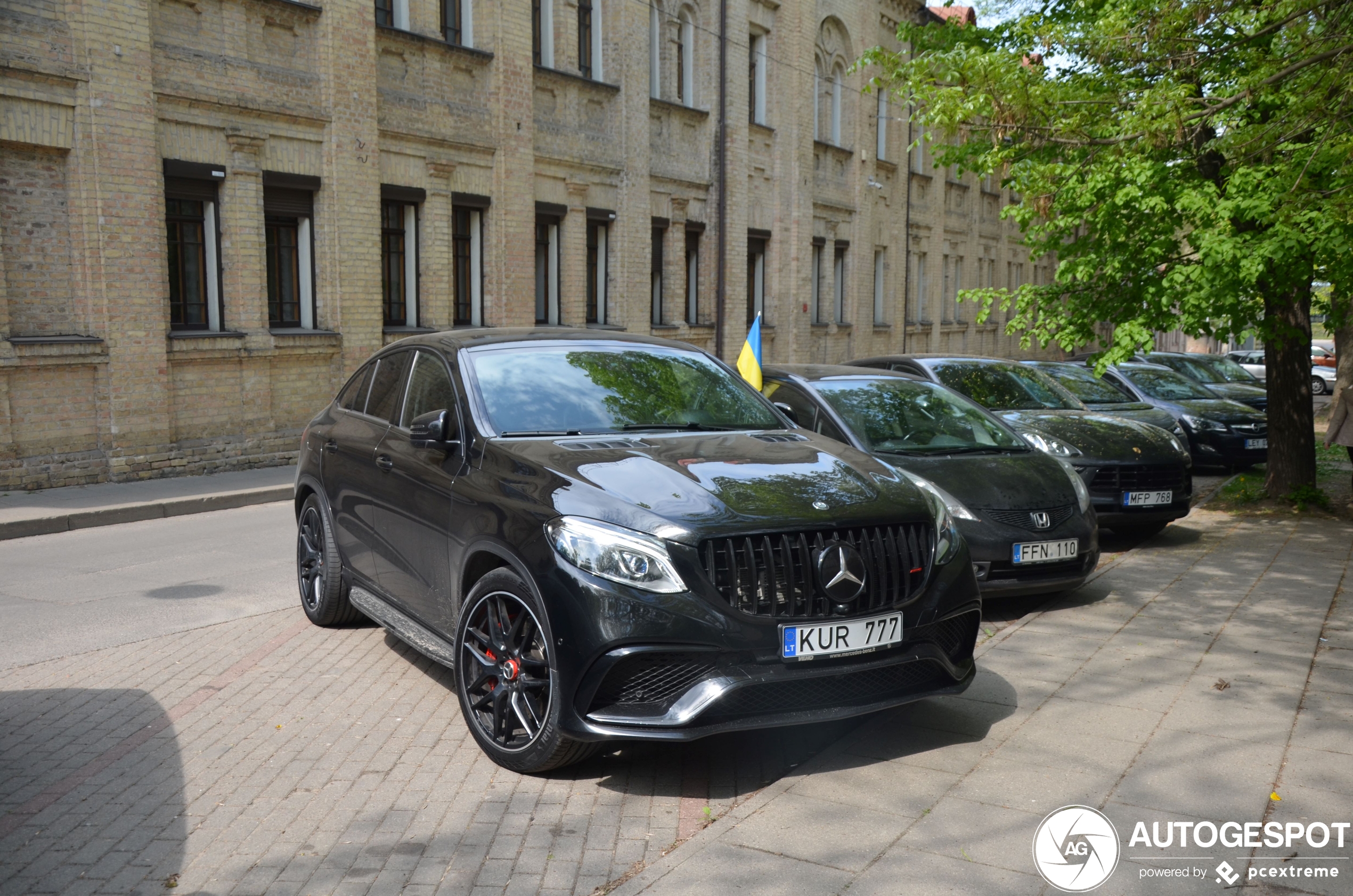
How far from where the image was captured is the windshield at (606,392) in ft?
18.0

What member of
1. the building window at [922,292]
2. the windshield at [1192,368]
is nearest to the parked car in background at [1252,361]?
the building window at [922,292]

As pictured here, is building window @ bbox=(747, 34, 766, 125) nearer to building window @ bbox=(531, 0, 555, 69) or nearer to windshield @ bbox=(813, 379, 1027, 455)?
building window @ bbox=(531, 0, 555, 69)

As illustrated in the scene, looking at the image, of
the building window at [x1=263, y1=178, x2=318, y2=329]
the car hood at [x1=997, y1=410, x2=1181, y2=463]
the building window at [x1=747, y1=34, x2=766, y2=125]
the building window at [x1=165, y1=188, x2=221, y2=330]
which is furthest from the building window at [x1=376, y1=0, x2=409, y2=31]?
the car hood at [x1=997, y1=410, x2=1181, y2=463]

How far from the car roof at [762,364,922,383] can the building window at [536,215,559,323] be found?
1204 cm

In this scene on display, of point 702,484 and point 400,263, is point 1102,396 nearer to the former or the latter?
point 400,263

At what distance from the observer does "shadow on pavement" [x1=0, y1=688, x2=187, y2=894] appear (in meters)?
3.84

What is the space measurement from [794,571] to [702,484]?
21.3 inches

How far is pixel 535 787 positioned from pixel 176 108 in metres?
12.6

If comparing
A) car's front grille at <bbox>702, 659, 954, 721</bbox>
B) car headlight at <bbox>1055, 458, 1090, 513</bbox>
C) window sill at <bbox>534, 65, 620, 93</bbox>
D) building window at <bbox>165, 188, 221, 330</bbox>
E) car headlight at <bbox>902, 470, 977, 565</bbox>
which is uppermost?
window sill at <bbox>534, 65, 620, 93</bbox>

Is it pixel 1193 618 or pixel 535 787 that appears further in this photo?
pixel 1193 618

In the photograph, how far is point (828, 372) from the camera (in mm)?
9062

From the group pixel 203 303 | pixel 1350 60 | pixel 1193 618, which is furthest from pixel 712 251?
pixel 1193 618

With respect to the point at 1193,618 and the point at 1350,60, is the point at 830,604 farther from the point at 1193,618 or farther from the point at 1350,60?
the point at 1350,60

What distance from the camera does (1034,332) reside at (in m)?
→ 12.1
